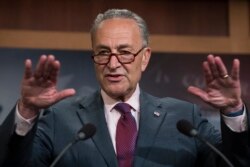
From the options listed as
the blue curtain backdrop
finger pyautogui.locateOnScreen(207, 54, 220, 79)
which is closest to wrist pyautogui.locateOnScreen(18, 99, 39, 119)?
finger pyautogui.locateOnScreen(207, 54, 220, 79)

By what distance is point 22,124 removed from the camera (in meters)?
1.51

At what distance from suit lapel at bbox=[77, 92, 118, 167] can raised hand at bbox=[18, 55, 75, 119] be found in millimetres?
238

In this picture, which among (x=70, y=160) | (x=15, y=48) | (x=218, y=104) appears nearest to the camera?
(x=218, y=104)

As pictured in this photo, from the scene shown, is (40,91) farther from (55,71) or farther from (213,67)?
(213,67)

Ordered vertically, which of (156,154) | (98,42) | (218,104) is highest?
(98,42)

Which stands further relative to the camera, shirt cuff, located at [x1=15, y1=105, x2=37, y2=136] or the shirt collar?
the shirt collar

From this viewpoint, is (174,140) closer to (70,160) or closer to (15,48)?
(70,160)

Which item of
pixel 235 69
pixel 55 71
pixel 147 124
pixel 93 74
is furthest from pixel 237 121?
pixel 93 74

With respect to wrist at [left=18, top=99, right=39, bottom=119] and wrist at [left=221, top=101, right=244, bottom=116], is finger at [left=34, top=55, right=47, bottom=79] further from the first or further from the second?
wrist at [left=221, top=101, right=244, bottom=116]

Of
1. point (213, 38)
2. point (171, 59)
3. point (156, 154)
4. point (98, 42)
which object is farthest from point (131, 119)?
point (213, 38)

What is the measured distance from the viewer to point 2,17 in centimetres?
280

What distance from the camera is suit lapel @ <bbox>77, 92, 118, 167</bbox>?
5.31 feet

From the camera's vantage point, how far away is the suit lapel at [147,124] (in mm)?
1638

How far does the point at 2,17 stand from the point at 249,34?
128cm
